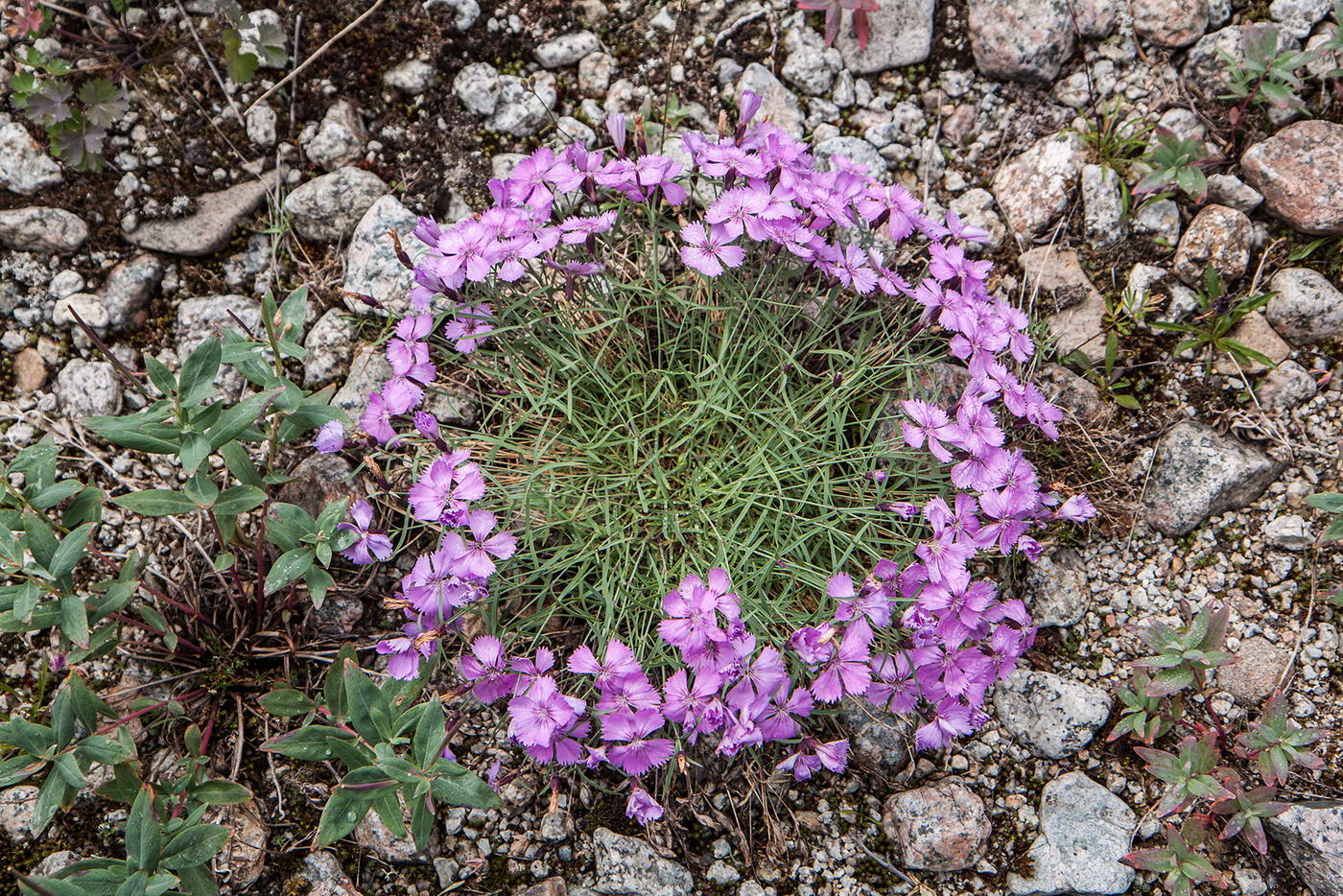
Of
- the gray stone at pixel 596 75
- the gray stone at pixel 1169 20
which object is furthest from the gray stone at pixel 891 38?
the gray stone at pixel 596 75

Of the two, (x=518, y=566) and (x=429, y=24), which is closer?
(x=518, y=566)

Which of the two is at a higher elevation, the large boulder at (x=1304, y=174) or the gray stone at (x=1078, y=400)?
the large boulder at (x=1304, y=174)

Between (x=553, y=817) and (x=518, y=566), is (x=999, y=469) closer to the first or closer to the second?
(x=518, y=566)

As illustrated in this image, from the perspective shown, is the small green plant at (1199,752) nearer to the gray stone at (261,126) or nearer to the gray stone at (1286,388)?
the gray stone at (1286,388)

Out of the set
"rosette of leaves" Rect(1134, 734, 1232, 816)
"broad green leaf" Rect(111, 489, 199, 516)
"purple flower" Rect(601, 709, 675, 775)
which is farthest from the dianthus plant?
"rosette of leaves" Rect(1134, 734, 1232, 816)

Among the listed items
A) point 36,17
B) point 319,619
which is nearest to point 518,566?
point 319,619
